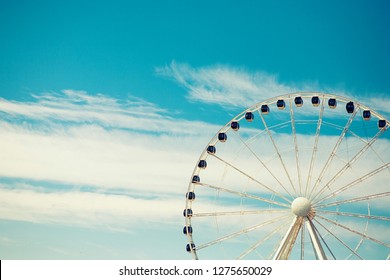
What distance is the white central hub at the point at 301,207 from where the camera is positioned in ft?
105

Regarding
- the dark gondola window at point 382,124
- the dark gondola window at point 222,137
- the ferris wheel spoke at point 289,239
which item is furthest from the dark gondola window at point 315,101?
the ferris wheel spoke at point 289,239

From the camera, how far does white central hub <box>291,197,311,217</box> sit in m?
31.9

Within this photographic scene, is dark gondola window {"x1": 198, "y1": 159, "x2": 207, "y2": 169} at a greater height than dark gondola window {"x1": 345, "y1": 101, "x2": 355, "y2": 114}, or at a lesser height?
lesser

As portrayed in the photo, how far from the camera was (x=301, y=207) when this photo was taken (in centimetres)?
3195

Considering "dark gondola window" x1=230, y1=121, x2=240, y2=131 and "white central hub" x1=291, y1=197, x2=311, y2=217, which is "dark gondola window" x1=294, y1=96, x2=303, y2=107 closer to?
"dark gondola window" x1=230, y1=121, x2=240, y2=131

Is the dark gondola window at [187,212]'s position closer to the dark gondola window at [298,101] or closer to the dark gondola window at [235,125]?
the dark gondola window at [235,125]

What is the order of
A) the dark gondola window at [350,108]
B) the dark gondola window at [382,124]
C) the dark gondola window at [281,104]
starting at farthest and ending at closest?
1. the dark gondola window at [281,104]
2. the dark gondola window at [350,108]
3. the dark gondola window at [382,124]

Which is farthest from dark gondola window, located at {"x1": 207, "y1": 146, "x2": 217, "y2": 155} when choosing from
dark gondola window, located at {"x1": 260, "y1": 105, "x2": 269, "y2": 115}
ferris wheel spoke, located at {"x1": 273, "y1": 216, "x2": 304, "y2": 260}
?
ferris wheel spoke, located at {"x1": 273, "y1": 216, "x2": 304, "y2": 260}

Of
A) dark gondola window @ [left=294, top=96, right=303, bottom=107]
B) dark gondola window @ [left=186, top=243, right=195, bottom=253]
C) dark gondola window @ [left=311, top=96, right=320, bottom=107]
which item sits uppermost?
dark gondola window @ [left=294, top=96, right=303, bottom=107]
